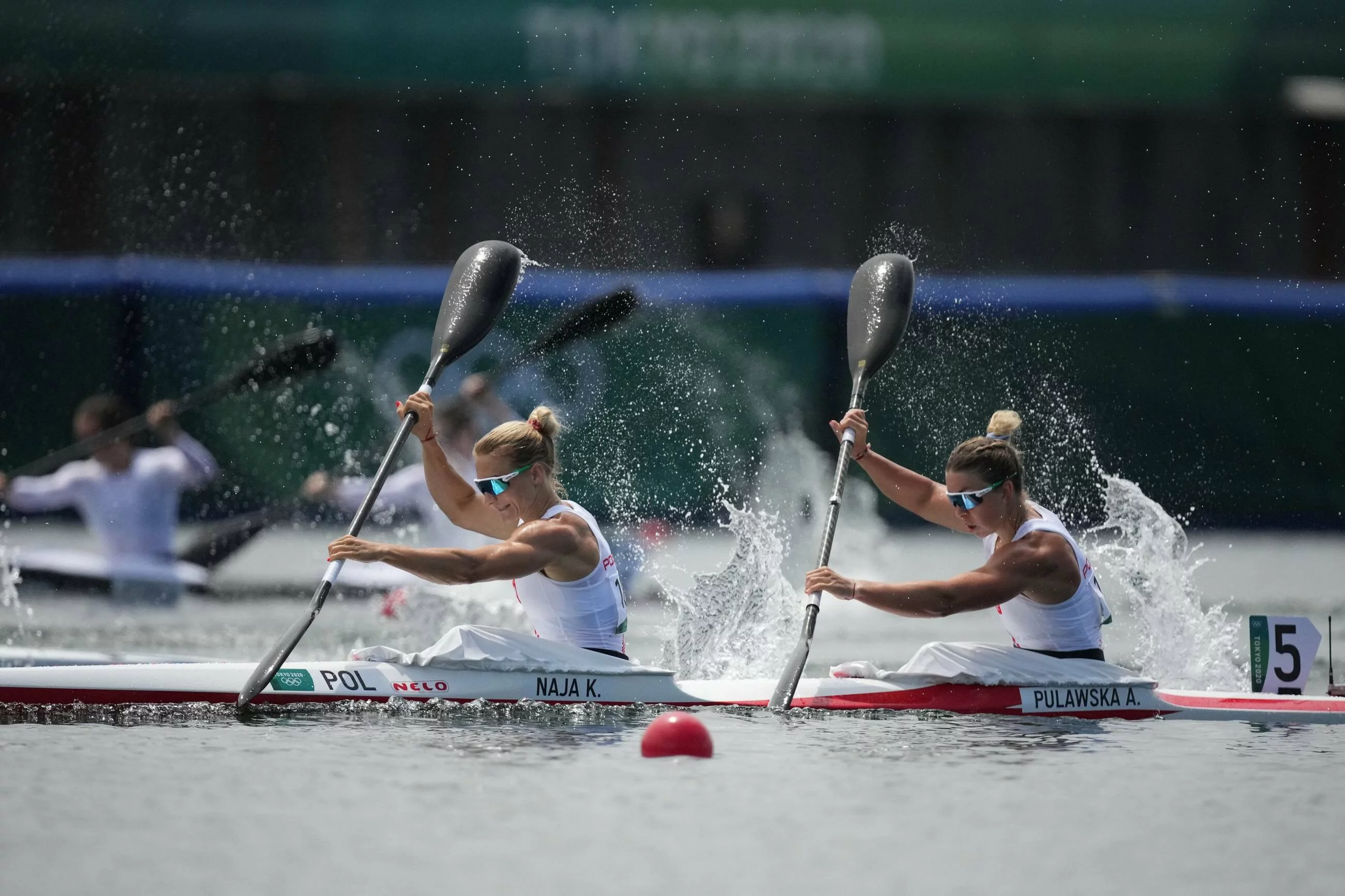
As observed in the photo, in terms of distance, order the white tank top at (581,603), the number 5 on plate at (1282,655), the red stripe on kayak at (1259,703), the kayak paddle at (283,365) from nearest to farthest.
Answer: the white tank top at (581,603) → the red stripe on kayak at (1259,703) → the number 5 on plate at (1282,655) → the kayak paddle at (283,365)

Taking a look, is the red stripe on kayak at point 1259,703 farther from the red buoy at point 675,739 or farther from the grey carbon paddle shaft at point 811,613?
the red buoy at point 675,739

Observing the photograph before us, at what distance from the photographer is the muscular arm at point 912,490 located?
7.16 meters

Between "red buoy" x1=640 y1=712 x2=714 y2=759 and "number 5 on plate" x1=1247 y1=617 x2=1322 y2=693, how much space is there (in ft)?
8.30

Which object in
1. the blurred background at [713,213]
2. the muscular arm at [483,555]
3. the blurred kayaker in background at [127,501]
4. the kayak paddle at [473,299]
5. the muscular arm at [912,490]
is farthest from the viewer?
the blurred background at [713,213]

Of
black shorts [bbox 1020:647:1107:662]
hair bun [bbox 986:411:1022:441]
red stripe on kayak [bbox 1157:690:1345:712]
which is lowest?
red stripe on kayak [bbox 1157:690:1345:712]

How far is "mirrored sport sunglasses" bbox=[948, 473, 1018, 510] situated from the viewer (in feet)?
20.6

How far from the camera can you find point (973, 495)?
629 centimetres

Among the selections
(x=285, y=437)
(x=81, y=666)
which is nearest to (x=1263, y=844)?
(x=81, y=666)

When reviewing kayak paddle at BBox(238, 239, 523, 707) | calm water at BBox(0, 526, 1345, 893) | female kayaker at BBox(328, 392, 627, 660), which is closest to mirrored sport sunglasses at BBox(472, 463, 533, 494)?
female kayaker at BBox(328, 392, 627, 660)

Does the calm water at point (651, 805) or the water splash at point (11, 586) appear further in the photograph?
the water splash at point (11, 586)

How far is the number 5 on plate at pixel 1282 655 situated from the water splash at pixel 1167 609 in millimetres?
778

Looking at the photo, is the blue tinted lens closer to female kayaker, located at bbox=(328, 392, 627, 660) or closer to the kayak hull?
the kayak hull

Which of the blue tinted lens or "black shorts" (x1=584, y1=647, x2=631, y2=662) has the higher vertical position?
the blue tinted lens

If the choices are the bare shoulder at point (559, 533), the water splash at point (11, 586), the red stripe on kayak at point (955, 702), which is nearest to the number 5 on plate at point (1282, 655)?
the red stripe on kayak at point (955, 702)
